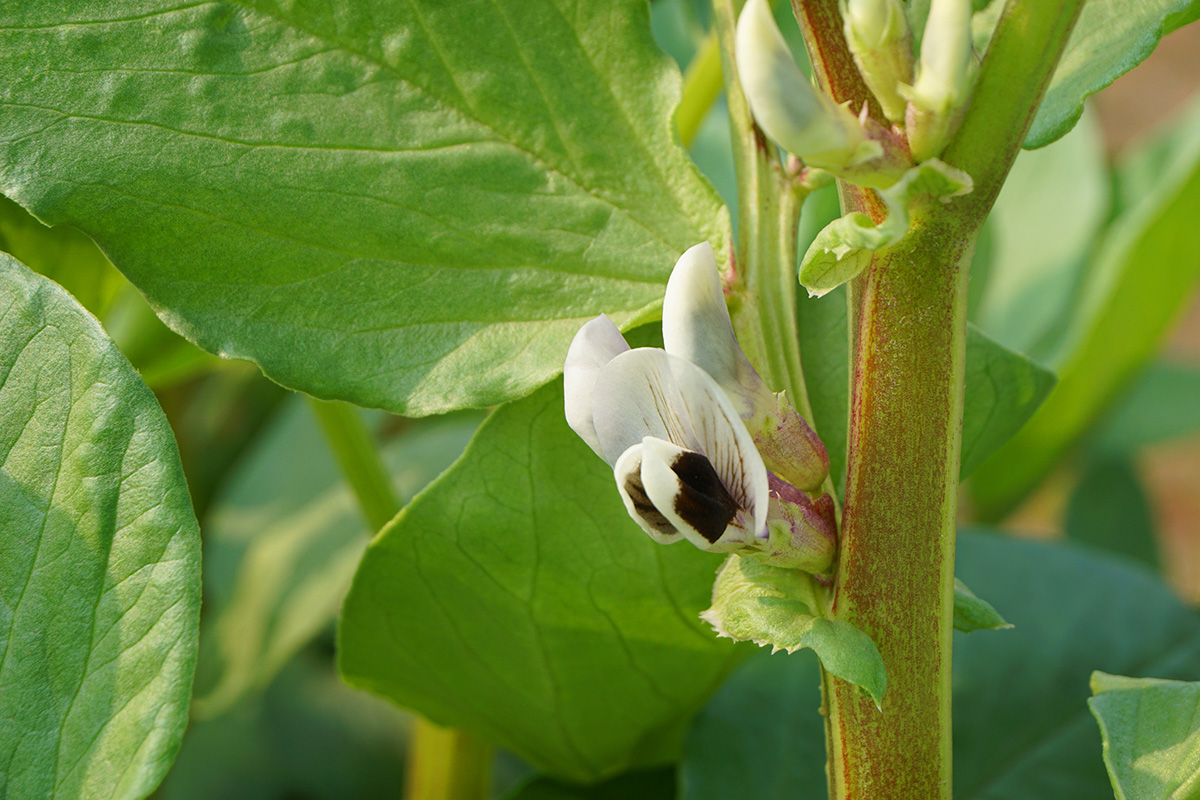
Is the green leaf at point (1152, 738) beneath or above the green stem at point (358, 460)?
above

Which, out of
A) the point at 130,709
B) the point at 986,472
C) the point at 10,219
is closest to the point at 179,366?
the point at 10,219

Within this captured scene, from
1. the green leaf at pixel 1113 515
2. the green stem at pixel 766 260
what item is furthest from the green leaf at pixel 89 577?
the green leaf at pixel 1113 515

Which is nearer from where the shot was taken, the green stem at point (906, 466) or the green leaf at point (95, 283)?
the green stem at point (906, 466)

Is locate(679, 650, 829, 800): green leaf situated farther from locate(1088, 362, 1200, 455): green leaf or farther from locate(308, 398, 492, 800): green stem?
locate(1088, 362, 1200, 455): green leaf

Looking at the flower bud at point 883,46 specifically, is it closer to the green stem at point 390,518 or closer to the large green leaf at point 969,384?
the large green leaf at point 969,384

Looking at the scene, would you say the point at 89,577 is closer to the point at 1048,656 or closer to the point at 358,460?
the point at 358,460
